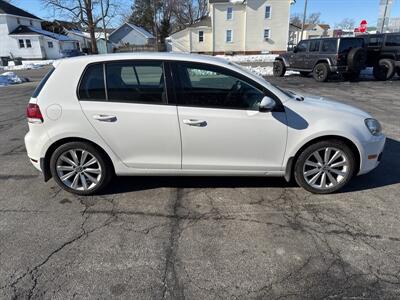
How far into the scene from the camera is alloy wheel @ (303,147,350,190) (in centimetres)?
367

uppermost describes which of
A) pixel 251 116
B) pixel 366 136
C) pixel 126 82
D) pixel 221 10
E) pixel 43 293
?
pixel 221 10

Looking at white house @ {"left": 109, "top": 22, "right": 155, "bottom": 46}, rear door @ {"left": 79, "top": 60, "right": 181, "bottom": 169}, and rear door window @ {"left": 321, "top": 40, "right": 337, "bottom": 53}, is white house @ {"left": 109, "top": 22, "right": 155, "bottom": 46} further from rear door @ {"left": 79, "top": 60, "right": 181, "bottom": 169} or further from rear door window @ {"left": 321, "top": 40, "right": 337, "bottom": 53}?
rear door @ {"left": 79, "top": 60, "right": 181, "bottom": 169}

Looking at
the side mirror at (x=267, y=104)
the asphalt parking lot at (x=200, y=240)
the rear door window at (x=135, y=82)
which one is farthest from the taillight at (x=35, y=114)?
the side mirror at (x=267, y=104)

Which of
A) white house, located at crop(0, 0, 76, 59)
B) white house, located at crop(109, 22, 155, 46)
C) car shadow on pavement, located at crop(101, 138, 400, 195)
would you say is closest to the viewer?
car shadow on pavement, located at crop(101, 138, 400, 195)

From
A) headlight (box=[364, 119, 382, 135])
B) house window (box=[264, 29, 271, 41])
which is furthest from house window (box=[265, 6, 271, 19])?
headlight (box=[364, 119, 382, 135])

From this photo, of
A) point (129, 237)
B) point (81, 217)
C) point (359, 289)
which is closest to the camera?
point (359, 289)

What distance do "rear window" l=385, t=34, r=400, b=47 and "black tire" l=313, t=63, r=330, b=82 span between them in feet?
10.6

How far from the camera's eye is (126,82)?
360cm

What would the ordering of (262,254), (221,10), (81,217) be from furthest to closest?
(221,10)
(81,217)
(262,254)

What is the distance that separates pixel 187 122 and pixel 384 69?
15781mm

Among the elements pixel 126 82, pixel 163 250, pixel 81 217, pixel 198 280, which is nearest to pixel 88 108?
pixel 126 82

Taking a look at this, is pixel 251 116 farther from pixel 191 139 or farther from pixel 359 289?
pixel 359 289

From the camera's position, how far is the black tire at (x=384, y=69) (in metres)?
15.1

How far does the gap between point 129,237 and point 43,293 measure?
90 centimetres
